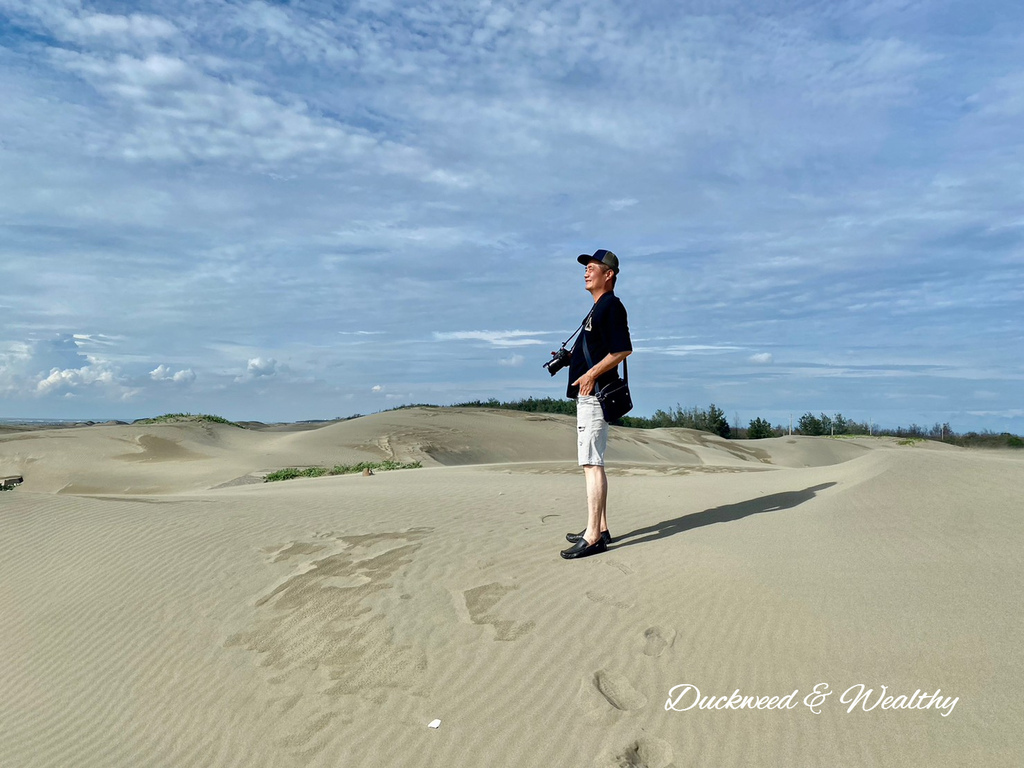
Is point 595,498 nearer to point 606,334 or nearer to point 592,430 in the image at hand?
point 592,430

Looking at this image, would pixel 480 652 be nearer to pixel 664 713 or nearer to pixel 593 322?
pixel 664 713

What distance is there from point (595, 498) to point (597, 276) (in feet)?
6.09

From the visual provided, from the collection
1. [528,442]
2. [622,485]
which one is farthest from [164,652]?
[528,442]

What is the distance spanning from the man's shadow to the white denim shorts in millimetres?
946

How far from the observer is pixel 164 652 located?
5.28 meters

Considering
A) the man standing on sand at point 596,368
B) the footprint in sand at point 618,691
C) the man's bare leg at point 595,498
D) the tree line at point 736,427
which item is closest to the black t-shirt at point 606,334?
the man standing on sand at point 596,368

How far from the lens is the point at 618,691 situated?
3.89 metres

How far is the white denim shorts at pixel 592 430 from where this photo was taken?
5.75 m

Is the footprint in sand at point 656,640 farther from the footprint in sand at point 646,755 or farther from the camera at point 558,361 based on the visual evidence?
the camera at point 558,361

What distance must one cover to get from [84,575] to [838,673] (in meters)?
6.73

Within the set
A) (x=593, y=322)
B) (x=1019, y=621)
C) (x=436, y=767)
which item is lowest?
(x=436, y=767)

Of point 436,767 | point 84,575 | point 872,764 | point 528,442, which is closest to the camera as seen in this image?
point 872,764

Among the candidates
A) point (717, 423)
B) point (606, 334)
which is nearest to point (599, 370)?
point (606, 334)

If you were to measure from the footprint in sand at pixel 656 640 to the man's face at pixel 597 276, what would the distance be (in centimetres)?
281
